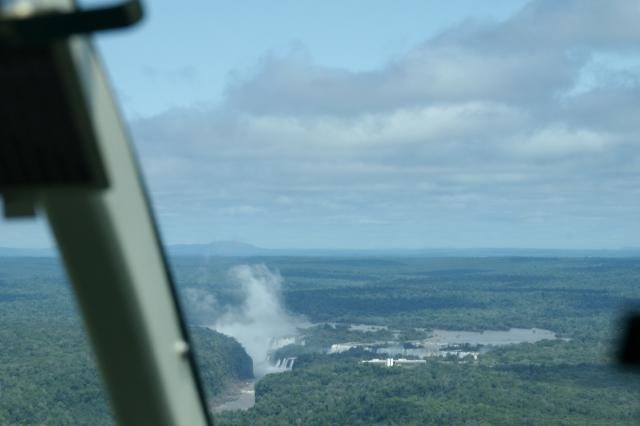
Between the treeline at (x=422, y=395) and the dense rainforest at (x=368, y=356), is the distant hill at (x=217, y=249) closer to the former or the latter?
the dense rainforest at (x=368, y=356)

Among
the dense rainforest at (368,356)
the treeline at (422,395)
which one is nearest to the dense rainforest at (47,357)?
the dense rainforest at (368,356)

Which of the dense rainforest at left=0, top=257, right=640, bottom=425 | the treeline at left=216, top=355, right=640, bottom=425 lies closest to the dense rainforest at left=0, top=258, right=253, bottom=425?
the dense rainforest at left=0, top=257, right=640, bottom=425

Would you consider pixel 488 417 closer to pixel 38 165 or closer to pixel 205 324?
pixel 205 324

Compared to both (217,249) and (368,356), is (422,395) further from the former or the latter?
(217,249)

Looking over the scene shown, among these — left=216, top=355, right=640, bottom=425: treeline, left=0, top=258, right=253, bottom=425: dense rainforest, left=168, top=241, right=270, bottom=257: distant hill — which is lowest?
left=216, top=355, right=640, bottom=425: treeline

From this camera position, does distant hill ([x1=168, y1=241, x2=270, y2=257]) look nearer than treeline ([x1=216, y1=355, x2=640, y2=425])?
Yes

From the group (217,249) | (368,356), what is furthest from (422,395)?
(217,249)

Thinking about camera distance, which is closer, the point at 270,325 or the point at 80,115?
the point at 80,115

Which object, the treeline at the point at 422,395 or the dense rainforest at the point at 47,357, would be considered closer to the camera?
the dense rainforest at the point at 47,357

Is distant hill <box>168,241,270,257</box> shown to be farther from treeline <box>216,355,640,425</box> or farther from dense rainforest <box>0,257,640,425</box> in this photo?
treeline <box>216,355,640,425</box>

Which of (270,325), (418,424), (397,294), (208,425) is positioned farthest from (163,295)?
(397,294)

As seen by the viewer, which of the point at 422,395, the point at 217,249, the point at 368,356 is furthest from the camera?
the point at 422,395
